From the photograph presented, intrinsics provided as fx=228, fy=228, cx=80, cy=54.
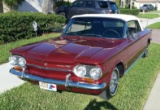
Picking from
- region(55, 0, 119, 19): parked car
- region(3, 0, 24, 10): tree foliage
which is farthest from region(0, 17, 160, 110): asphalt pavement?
region(55, 0, 119, 19): parked car

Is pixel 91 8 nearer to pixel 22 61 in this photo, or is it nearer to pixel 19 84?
pixel 19 84

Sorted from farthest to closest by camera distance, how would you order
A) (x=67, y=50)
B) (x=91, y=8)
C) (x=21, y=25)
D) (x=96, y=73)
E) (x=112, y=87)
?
1. (x=91, y=8)
2. (x=21, y=25)
3. (x=112, y=87)
4. (x=67, y=50)
5. (x=96, y=73)

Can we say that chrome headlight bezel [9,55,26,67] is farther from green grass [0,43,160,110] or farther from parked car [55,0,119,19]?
parked car [55,0,119,19]

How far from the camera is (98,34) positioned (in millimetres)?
5180

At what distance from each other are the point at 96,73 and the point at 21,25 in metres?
6.67

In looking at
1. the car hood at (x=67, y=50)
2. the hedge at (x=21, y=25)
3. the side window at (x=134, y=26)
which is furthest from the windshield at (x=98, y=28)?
the hedge at (x=21, y=25)

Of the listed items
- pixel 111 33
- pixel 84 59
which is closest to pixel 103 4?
pixel 111 33

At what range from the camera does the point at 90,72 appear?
3758 mm

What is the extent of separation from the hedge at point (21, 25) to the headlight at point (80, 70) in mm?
5856

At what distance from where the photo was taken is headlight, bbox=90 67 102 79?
3717 mm

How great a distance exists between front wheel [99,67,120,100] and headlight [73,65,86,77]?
73 centimetres

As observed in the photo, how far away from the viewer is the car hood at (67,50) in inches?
153

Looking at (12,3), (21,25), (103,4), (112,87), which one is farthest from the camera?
(103,4)

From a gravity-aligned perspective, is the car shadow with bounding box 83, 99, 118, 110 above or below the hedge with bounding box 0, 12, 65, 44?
below
